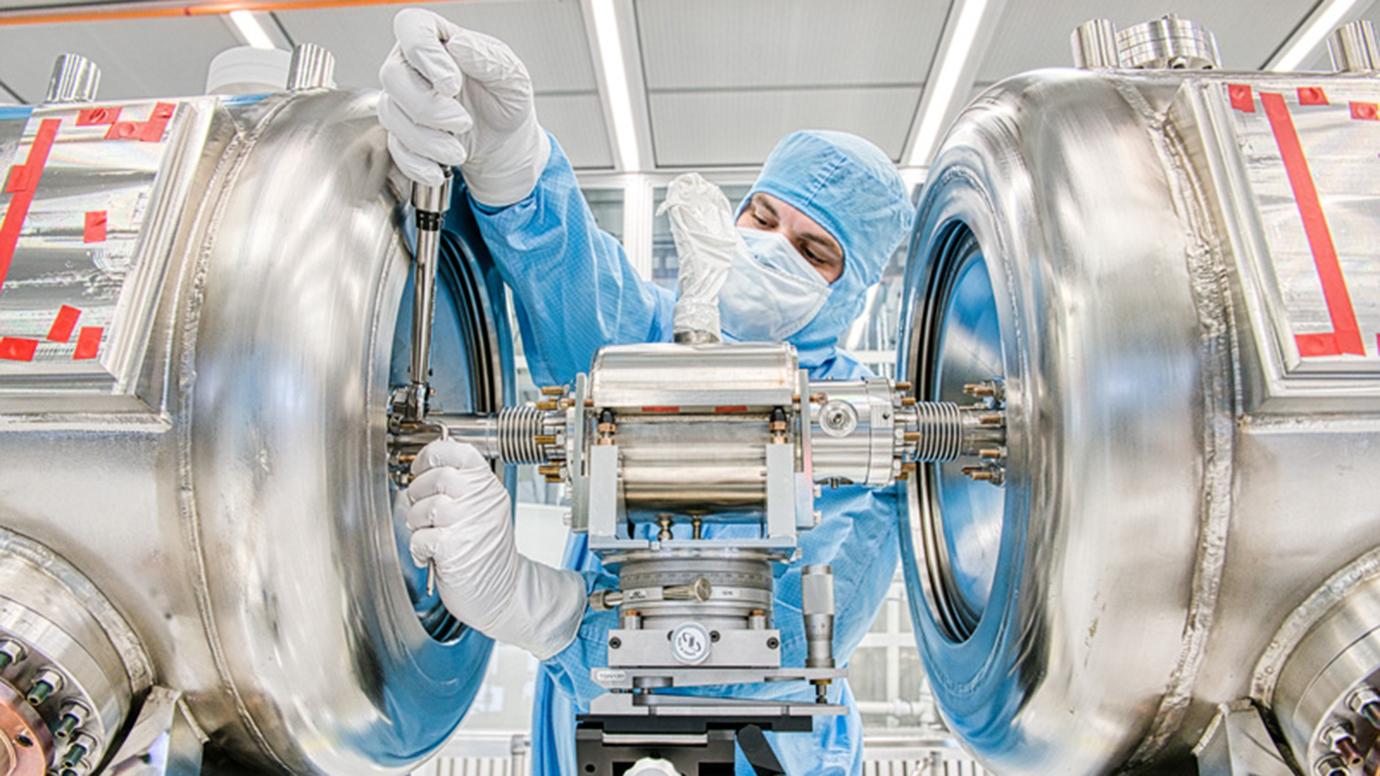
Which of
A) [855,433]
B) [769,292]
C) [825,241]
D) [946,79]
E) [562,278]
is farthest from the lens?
[946,79]

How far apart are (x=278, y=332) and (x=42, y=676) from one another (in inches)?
11.9

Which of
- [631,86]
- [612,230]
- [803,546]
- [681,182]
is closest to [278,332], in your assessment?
[681,182]

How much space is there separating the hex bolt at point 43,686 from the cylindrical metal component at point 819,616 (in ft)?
1.89

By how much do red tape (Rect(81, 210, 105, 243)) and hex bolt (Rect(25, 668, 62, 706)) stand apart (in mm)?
332

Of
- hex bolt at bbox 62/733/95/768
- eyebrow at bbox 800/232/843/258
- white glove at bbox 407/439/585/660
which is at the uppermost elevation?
eyebrow at bbox 800/232/843/258

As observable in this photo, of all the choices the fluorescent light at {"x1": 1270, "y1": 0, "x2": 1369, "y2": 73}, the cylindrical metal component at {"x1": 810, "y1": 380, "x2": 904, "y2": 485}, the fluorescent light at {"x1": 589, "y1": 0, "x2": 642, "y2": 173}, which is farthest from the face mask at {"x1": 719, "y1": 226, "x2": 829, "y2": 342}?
the fluorescent light at {"x1": 1270, "y1": 0, "x2": 1369, "y2": 73}

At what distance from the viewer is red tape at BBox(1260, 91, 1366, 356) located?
665 millimetres

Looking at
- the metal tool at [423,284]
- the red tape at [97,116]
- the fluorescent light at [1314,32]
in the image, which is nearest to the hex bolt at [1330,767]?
the metal tool at [423,284]

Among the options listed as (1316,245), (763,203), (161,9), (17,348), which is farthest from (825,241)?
(161,9)

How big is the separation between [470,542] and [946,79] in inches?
75.2

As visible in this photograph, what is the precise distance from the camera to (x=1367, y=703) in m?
0.65

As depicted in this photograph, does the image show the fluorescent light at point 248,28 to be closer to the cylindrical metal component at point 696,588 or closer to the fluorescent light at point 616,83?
the fluorescent light at point 616,83

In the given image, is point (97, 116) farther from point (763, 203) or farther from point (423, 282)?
point (763, 203)

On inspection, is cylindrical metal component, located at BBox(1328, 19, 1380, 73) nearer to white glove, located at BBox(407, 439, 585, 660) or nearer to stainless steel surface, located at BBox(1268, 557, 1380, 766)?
stainless steel surface, located at BBox(1268, 557, 1380, 766)
